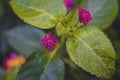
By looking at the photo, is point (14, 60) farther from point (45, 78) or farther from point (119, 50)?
point (45, 78)

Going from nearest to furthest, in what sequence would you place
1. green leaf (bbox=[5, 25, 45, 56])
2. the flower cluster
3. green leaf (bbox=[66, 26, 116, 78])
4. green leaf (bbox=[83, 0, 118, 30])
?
green leaf (bbox=[66, 26, 116, 78]) < green leaf (bbox=[83, 0, 118, 30]) < green leaf (bbox=[5, 25, 45, 56]) < the flower cluster

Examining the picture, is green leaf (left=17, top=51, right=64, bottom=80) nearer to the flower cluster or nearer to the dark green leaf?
the dark green leaf

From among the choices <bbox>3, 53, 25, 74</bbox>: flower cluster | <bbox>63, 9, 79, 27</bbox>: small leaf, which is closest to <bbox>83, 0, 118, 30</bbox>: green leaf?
<bbox>63, 9, 79, 27</bbox>: small leaf

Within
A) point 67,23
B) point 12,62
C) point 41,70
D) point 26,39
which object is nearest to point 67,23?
point 67,23

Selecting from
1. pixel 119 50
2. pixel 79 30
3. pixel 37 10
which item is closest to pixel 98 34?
pixel 79 30

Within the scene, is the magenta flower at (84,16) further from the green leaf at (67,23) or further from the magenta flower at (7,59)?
the magenta flower at (7,59)

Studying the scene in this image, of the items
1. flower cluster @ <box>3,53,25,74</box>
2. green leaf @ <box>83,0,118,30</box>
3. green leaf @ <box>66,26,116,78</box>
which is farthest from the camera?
flower cluster @ <box>3,53,25,74</box>
